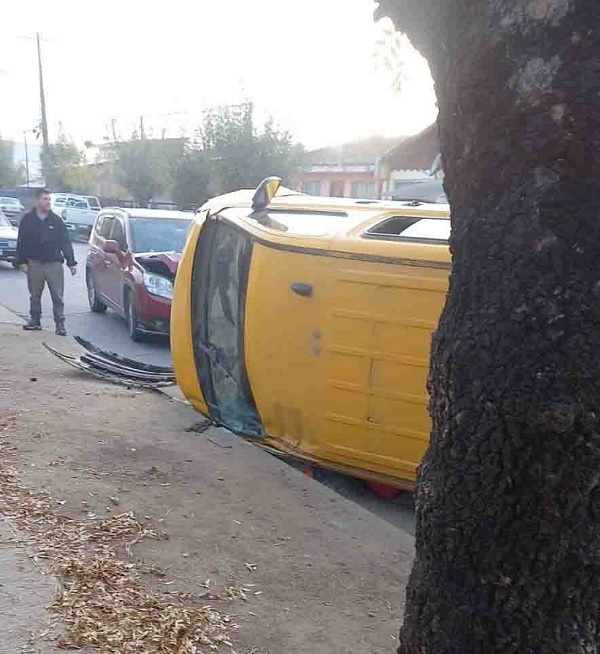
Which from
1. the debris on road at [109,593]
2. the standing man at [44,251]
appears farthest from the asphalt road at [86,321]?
the debris on road at [109,593]

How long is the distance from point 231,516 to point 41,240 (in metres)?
7.01

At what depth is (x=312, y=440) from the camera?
5223mm

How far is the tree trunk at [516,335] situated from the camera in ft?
5.98

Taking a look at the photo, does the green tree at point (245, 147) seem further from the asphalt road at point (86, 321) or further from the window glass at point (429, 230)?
the window glass at point (429, 230)

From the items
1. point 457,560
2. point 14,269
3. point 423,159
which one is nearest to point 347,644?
point 457,560

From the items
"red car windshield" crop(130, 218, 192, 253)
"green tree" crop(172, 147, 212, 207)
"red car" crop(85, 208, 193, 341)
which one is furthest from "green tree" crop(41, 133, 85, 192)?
"red car windshield" crop(130, 218, 192, 253)

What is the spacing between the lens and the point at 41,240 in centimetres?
1056

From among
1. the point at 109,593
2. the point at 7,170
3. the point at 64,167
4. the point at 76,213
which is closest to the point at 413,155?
the point at 109,593

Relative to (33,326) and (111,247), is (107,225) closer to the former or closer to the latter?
(111,247)

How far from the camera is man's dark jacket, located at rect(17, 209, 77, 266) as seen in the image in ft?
34.6

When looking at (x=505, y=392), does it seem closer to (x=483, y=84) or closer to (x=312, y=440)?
(x=483, y=84)

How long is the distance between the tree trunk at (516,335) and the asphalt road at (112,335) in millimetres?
3043

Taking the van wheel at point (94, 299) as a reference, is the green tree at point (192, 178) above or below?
above

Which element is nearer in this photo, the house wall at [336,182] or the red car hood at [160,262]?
the red car hood at [160,262]
